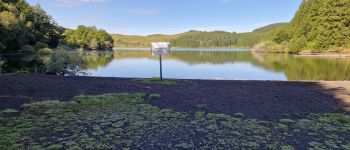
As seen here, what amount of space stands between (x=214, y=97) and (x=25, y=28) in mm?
58162

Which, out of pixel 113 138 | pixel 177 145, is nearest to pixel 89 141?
pixel 113 138

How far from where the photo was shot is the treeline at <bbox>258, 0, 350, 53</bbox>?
70188mm

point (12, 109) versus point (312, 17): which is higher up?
point (312, 17)

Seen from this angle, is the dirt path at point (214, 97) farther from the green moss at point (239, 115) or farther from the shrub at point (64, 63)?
the shrub at point (64, 63)

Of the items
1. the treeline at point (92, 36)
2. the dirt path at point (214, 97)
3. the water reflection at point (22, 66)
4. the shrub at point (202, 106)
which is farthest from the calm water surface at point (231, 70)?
the treeline at point (92, 36)

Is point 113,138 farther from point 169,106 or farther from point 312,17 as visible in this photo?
point 312,17

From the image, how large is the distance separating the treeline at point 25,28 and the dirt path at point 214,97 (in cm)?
4394

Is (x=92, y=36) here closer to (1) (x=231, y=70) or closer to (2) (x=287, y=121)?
(1) (x=231, y=70)

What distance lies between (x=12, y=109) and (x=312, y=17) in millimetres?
84567

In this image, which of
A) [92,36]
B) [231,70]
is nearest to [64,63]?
[231,70]

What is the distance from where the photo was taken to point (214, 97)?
35.1ft

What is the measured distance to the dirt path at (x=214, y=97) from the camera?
894 centimetres

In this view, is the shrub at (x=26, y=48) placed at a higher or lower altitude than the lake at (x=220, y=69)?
higher

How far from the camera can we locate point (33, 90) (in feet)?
36.7
